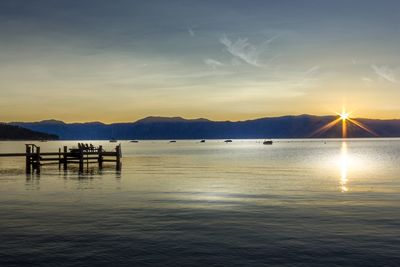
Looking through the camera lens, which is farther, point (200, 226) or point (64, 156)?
point (64, 156)

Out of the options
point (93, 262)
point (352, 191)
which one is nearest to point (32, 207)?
point (93, 262)

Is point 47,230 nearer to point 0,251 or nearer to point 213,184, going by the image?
point 0,251

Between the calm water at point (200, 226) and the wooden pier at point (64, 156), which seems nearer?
the calm water at point (200, 226)

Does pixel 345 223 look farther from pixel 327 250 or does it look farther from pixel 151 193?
pixel 151 193

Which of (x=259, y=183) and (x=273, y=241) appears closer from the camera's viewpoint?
(x=273, y=241)

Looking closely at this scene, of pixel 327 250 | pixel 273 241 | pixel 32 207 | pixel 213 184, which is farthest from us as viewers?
pixel 213 184

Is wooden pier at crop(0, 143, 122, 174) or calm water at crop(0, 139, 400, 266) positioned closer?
calm water at crop(0, 139, 400, 266)

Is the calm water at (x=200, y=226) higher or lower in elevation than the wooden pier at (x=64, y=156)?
lower

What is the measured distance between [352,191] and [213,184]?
1300cm

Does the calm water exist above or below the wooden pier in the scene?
below

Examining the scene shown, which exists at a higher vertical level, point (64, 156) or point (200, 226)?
point (64, 156)

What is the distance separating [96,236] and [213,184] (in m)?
24.7

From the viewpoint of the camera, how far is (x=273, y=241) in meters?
19.8

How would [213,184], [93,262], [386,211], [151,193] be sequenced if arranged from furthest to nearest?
[213,184], [151,193], [386,211], [93,262]
